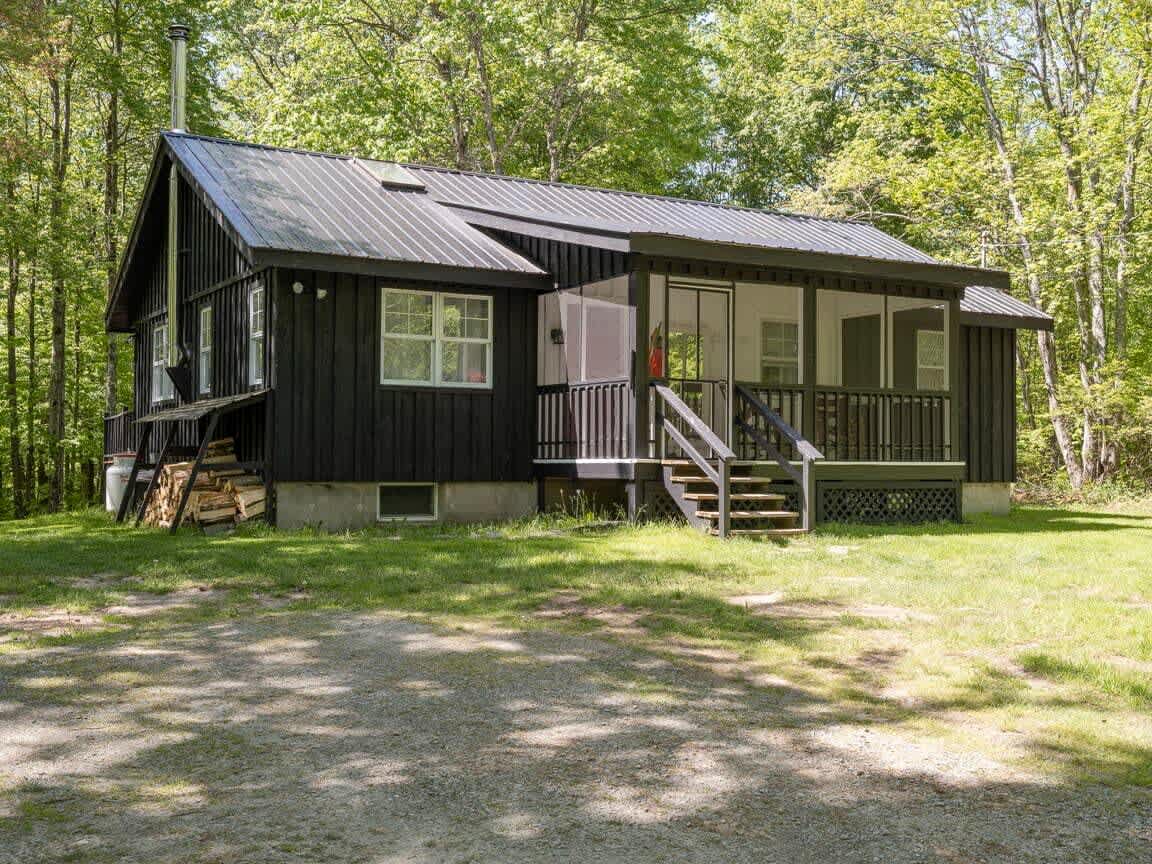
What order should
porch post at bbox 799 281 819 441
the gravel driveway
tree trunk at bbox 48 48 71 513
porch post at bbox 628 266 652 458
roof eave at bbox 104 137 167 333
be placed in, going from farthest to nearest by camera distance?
Answer: tree trunk at bbox 48 48 71 513 < roof eave at bbox 104 137 167 333 < porch post at bbox 799 281 819 441 < porch post at bbox 628 266 652 458 < the gravel driveway

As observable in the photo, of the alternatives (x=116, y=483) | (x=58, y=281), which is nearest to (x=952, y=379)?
(x=116, y=483)

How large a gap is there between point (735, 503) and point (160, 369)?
35.4 feet

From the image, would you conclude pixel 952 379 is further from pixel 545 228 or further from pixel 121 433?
pixel 121 433

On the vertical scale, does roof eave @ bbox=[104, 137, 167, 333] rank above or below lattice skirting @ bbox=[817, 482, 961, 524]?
above

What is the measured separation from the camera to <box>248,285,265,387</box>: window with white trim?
48.3ft

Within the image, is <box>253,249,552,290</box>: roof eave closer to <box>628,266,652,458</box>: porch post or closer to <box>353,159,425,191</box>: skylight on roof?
<box>628,266,652,458</box>: porch post

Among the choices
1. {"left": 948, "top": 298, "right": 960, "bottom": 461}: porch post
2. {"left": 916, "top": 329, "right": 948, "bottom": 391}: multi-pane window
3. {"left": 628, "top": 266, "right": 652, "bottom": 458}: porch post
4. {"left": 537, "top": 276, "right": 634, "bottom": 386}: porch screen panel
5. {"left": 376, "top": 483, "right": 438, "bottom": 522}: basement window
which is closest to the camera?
{"left": 628, "top": 266, "right": 652, "bottom": 458}: porch post

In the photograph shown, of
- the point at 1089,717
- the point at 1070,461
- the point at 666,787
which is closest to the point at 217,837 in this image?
the point at 666,787

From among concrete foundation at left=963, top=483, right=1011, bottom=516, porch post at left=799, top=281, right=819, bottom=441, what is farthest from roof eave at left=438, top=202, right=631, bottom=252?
concrete foundation at left=963, top=483, right=1011, bottom=516

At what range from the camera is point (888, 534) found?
13148 millimetres

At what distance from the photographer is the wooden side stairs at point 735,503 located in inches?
488

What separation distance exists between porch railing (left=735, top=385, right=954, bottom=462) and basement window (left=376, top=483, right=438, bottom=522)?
4.03 m

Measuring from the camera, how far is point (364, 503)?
14.4 meters

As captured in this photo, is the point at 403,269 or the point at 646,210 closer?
the point at 403,269
